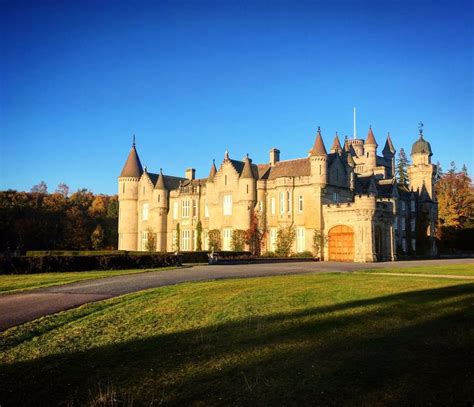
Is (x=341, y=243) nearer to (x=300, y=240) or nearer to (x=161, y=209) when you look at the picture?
(x=300, y=240)

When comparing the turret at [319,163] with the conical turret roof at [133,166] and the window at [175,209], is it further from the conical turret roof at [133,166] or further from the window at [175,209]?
the conical turret roof at [133,166]

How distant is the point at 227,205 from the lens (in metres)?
48.9

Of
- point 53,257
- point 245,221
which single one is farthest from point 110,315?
point 245,221

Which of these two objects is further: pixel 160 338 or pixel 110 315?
pixel 110 315

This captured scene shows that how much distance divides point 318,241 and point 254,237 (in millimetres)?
6305

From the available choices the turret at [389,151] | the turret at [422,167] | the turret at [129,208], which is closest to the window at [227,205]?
the turret at [129,208]

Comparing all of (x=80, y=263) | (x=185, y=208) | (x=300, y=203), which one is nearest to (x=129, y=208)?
(x=185, y=208)

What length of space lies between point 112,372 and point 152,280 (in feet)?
40.4

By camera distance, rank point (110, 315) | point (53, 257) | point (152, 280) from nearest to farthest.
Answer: point (110, 315), point (152, 280), point (53, 257)

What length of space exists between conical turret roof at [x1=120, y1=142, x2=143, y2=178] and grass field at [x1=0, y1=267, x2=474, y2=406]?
151 feet

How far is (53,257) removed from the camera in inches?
1013

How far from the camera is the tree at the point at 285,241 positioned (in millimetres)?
43938

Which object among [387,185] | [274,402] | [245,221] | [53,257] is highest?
[387,185]

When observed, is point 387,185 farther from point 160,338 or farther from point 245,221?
point 160,338
